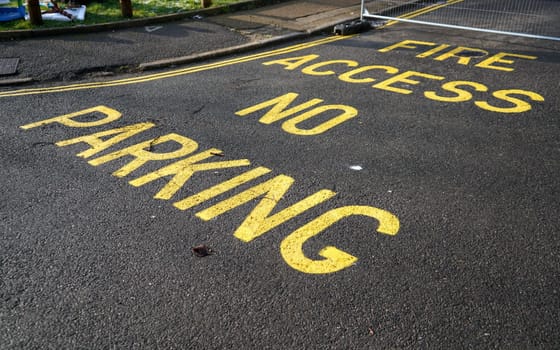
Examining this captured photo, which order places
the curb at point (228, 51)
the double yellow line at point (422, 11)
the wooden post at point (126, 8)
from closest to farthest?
1. the curb at point (228, 51)
2. the wooden post at point (126, 8)
3. the double yellow line at point (422, 11)

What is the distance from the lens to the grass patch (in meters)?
11.5

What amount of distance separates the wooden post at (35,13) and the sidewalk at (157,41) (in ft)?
1.86

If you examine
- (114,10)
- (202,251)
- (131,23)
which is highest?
(114,10)

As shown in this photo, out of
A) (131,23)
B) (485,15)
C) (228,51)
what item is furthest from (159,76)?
(485,15)

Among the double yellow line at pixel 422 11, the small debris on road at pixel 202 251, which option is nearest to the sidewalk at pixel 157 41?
the double yellow line at pixel 422 11

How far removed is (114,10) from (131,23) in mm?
1237

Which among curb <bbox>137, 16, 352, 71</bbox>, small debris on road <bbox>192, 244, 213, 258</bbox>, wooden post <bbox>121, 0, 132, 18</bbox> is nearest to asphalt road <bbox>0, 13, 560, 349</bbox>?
small debris on road <bbox>192, 244, 213, 258</bbox>

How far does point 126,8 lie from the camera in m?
12.2

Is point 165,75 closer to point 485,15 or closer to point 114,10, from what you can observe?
point 114,10

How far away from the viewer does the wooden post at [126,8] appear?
12.1 metres

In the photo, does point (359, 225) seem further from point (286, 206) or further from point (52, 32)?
point (52, 32)

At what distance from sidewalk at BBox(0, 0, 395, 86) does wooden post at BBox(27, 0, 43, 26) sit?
568 millimetres

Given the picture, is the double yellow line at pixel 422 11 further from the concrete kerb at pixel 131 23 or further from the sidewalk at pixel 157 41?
the concrete kerb at pixel 131 23

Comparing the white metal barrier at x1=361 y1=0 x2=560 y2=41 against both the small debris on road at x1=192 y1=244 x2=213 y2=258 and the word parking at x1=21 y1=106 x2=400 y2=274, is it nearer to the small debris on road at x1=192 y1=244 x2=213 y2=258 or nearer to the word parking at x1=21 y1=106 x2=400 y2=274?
the word parking at x1=21 y1=106 x2=400 y2=274
